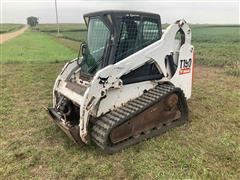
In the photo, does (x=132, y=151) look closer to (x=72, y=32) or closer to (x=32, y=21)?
(x=72, y=32)

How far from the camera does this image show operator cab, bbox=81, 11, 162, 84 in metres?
5.38

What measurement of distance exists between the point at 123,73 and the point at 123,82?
21cm

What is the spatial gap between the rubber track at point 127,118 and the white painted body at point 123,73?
133 millimetres

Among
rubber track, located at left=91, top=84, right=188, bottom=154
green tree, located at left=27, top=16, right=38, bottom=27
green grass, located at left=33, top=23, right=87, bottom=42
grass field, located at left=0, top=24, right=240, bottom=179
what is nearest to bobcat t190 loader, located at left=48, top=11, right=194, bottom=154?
rubber track, located at left=91, top=84, right=188, bottom=154

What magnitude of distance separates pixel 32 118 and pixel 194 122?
365 cm

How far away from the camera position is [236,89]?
370 inches

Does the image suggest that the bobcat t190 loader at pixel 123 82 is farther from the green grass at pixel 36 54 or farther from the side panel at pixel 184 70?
the green grass at pixel 36 54

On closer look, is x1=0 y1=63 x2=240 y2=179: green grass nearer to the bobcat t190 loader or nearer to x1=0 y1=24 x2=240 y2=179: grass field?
x1=0 y1=24 x2=240 y2=179: grass field

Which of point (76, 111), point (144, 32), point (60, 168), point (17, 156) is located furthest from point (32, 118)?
point (144, 32)

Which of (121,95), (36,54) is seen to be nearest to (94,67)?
(121,95)

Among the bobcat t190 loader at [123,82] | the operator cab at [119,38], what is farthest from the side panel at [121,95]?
the operator cab at [119,38]

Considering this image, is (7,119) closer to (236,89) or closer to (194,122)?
(194,122)

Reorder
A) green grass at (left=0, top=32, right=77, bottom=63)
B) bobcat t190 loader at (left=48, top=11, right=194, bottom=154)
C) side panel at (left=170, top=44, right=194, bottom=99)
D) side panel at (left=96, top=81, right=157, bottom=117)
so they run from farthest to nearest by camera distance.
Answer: green grass at (left=0, top=32, right=77, bottom=63) < side panel at (left=170, top=44, right=194, bottom=99) < side panel at (left=96, top=81, right=157, bottom=117) < bobcat t190 loader at (left=48, top=11, right=194, bottom=154)

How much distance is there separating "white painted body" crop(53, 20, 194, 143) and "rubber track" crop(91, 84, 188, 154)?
0.13 metres
